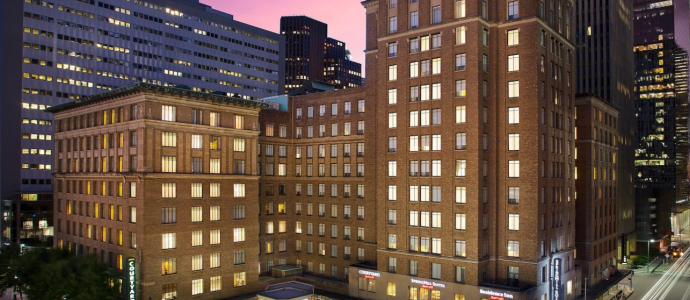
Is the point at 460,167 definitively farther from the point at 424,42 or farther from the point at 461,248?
the point at 424,42

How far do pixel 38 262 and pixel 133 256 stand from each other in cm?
1147

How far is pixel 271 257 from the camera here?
9400cm

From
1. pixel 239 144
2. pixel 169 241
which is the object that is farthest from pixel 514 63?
pixel 169 241

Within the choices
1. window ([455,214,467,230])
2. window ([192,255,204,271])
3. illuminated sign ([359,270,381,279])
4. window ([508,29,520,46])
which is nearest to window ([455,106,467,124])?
window ([508,29,520,46])

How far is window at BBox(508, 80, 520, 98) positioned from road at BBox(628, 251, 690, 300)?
46526mm

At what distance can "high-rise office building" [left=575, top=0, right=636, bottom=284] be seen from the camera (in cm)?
9244

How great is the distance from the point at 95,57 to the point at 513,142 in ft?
411

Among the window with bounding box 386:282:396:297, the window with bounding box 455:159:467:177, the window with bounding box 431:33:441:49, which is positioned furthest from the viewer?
the window with bounding box 386:282:396:297

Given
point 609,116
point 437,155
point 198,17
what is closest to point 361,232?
point 437,155

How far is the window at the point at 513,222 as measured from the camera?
7049 cm

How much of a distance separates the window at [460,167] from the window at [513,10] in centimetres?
2099

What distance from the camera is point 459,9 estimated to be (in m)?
72.4

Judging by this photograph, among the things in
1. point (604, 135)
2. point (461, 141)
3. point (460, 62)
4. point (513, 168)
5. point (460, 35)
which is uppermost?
point (460, 35)

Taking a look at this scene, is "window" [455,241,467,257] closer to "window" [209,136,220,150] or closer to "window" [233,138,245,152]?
"window" [233,138,245,152]
